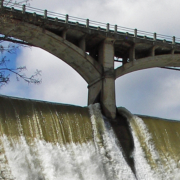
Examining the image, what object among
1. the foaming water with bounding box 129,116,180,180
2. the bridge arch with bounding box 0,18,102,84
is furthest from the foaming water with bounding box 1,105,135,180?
the bridge arch with bounding box 0,18,102,84

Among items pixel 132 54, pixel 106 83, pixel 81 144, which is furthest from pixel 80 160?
pixel 132 54

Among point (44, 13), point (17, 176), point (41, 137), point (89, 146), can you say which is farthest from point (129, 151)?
point (44, 13)

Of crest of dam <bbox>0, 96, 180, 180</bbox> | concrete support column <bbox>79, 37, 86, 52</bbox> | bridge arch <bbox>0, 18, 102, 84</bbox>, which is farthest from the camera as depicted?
concrete support column <bbox>79, 37, 86, 52</bbox>

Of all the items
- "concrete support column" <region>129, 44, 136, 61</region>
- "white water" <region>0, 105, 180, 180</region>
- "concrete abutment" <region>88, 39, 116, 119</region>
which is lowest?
"white water" <region>0, 105, 180, 180</region>

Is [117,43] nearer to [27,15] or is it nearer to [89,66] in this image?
[89,66]

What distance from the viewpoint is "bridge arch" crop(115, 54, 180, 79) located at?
2566cm

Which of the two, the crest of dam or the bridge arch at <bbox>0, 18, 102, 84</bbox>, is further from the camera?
the bridge arch at <bbox>0, 18, 102, 84</bbox>

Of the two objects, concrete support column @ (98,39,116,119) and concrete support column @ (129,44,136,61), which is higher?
concrete support column @ (129,44,136,61)

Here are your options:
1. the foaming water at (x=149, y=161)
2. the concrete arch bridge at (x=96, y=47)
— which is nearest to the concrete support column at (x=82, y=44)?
the concrete arch bridge at (x=96, y=47)

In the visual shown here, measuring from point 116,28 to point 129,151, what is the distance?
29.8 feet

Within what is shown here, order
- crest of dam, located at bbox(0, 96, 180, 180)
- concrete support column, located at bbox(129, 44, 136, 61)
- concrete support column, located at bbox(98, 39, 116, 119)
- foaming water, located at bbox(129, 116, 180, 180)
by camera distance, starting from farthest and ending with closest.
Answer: concrete support column, located at bbox(129, 44, 136, 61) < concrete support column, located at bbox(98, 39, 116, 119) < foaming water, located at bbox(129, 116, 180, 180) < crest of dam, located at bbox(0, 96, 180, 180)

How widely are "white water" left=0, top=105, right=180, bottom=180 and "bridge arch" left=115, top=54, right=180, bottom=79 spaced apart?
471 centimetres

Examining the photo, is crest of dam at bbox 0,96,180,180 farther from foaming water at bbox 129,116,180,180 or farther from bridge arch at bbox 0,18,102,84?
bridge arch at bbox 0,18,102,84

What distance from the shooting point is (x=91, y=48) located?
26.4 metres
